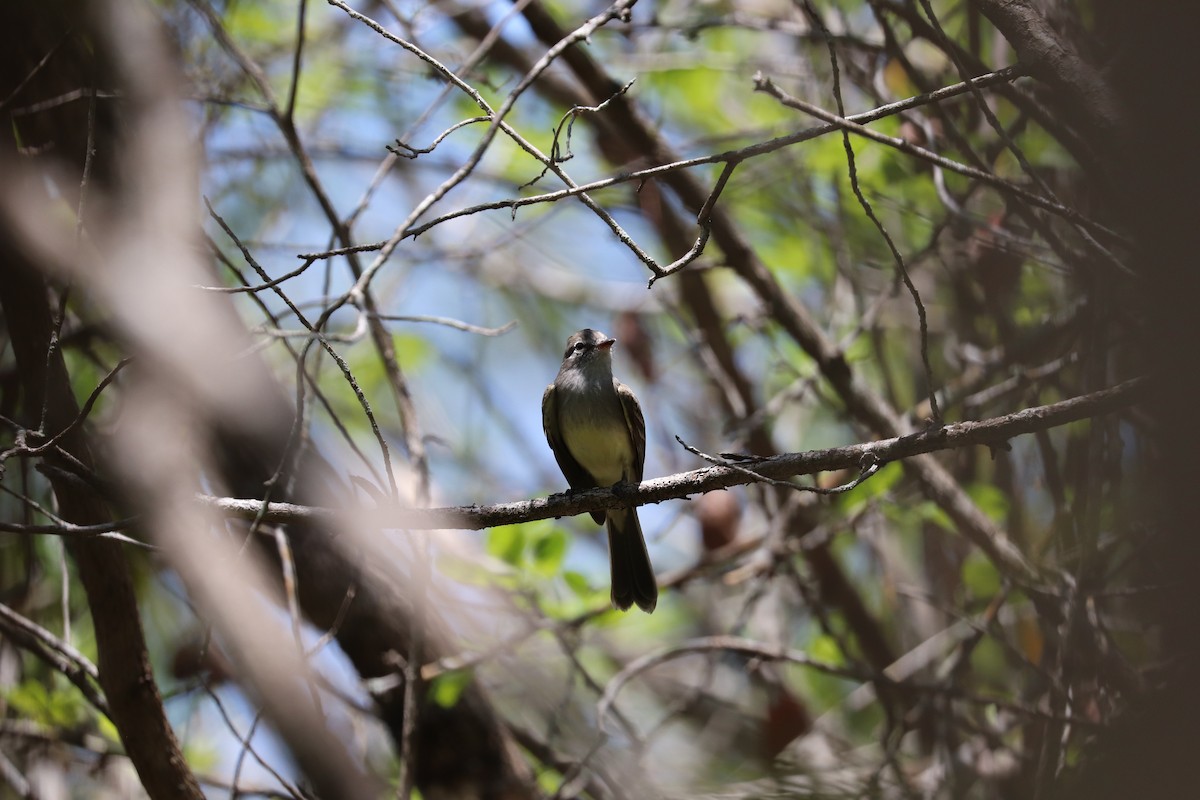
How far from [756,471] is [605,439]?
2158mm

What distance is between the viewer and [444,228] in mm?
7773

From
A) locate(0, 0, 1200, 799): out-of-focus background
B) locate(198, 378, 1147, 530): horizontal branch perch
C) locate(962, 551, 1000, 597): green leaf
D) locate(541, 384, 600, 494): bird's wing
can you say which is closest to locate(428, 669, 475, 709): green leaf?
locate(0, 0, 1200, 799): out-of-focus background

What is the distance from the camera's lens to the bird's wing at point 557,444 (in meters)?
5.08

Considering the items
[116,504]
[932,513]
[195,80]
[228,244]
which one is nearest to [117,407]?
[116,504]

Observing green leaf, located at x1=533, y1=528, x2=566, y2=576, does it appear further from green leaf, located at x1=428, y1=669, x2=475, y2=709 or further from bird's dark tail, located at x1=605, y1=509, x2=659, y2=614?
green leaf, located at x1=428, y1=669, x2=475, y2=709

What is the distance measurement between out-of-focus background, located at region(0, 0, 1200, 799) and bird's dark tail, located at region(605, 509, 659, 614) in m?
0.23

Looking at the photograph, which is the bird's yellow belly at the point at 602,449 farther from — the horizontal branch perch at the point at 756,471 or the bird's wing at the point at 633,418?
the horizontal branch perch at the point at 756,471

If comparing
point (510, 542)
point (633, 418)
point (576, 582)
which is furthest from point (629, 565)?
point (633, 418)

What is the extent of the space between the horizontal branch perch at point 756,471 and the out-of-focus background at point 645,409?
0.02m

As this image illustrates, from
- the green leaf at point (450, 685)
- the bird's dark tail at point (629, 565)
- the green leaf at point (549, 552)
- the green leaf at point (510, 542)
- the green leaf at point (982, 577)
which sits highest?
the green leaf at point (510, 542)

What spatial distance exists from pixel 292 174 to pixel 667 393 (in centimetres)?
316

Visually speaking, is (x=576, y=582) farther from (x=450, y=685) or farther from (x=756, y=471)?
(x=756, y=471)

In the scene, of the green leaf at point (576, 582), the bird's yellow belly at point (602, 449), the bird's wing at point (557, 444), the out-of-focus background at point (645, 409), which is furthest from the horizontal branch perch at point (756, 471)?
the bird's wing at point (557, 444)

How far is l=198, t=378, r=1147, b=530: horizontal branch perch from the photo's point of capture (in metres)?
2.49
